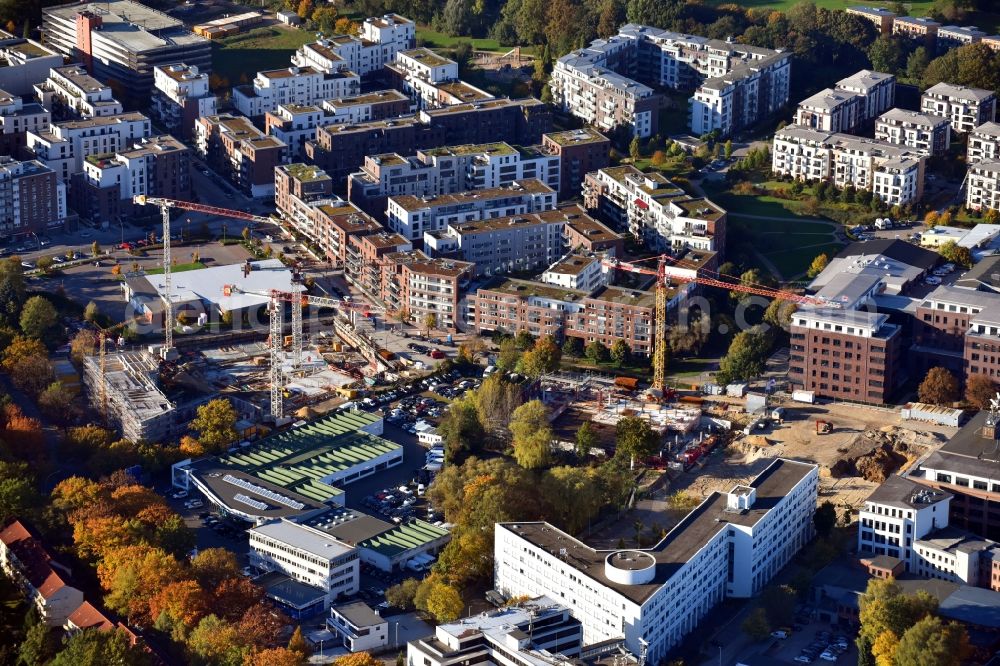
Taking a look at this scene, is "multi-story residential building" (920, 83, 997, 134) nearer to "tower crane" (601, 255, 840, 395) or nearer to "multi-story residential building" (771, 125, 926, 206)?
"multi-story residential building" (771, 125, 926, 206)

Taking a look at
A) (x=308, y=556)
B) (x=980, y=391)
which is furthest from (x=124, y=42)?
(x=980, y=391)

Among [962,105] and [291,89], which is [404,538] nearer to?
[291,89]

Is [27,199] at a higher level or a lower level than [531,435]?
higher

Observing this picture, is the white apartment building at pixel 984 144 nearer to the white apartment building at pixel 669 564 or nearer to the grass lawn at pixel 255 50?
the white apartment building at pixel 669 564

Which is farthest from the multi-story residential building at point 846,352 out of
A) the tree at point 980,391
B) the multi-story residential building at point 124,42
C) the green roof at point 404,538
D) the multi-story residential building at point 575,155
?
the multi-story residential building at point 124,42

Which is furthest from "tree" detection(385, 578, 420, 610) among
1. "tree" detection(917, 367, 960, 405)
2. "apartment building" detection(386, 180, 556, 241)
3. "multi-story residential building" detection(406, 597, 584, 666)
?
"apartment building" detection(386, 180, 556, 241)
